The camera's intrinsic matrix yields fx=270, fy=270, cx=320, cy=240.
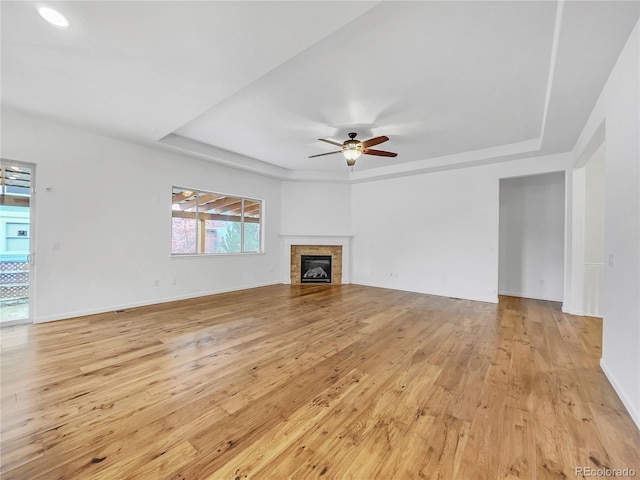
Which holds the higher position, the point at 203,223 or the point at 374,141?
the point at 374,141

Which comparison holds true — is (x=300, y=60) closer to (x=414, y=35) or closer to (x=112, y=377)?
(x=414, y=35)

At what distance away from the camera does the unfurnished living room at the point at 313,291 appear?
1667mm

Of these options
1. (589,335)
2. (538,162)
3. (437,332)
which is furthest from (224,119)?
(589,335)

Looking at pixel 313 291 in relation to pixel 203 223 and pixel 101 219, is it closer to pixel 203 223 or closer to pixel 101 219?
pixel 203 223

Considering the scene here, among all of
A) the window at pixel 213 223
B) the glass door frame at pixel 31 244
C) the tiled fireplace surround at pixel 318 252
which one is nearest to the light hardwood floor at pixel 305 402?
the glass door frame at pixel 31 244

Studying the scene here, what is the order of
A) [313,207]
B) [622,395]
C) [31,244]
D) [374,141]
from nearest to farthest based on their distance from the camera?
[622,395] < [31,244] < [374,141] < [313,207]

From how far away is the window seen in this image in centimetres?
530

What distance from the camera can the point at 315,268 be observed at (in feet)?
24.1

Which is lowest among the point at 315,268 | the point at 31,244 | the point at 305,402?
the point at 305,402

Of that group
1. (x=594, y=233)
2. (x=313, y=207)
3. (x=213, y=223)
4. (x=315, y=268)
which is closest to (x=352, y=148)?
(x=313, y=207)

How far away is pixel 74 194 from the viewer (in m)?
3.96

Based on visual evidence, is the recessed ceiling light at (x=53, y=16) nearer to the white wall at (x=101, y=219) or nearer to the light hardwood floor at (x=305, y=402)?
the white wall at (x=101, y=219)

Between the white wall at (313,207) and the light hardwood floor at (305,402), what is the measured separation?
3822 mm

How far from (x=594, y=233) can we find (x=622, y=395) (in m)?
3.75
